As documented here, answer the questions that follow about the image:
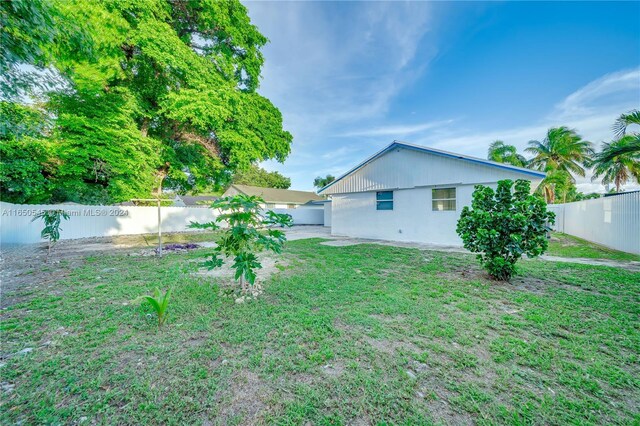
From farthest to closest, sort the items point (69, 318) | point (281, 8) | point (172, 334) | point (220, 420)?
1. point (281, 8)
2. point (69, 318)
3. point (172, 334)
4. point (220, 420)

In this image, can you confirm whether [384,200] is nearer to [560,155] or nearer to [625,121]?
[625,121]

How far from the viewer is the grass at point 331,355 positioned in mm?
1632

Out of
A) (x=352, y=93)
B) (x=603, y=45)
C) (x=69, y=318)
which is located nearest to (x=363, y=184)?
(x=352, y=93)

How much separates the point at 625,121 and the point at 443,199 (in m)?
4.87

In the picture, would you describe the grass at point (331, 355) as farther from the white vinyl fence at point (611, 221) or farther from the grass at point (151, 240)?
the grass at point (151, 240)

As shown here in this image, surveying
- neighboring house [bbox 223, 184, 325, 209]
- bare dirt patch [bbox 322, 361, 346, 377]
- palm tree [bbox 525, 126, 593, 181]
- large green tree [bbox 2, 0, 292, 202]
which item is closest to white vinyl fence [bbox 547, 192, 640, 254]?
bare dirt patch [bbox 322, 361, 346, 377]

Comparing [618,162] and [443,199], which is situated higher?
[618,162]

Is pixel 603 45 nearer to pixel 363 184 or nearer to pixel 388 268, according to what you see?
pixel 363 184

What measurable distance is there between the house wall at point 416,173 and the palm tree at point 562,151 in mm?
16909

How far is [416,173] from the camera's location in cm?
998

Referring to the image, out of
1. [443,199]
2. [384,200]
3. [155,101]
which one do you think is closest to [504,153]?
[443,199]

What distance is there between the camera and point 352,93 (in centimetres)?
1288

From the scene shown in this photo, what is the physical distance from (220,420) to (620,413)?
9.01 ft

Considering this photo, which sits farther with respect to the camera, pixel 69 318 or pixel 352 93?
pixel 352 93
